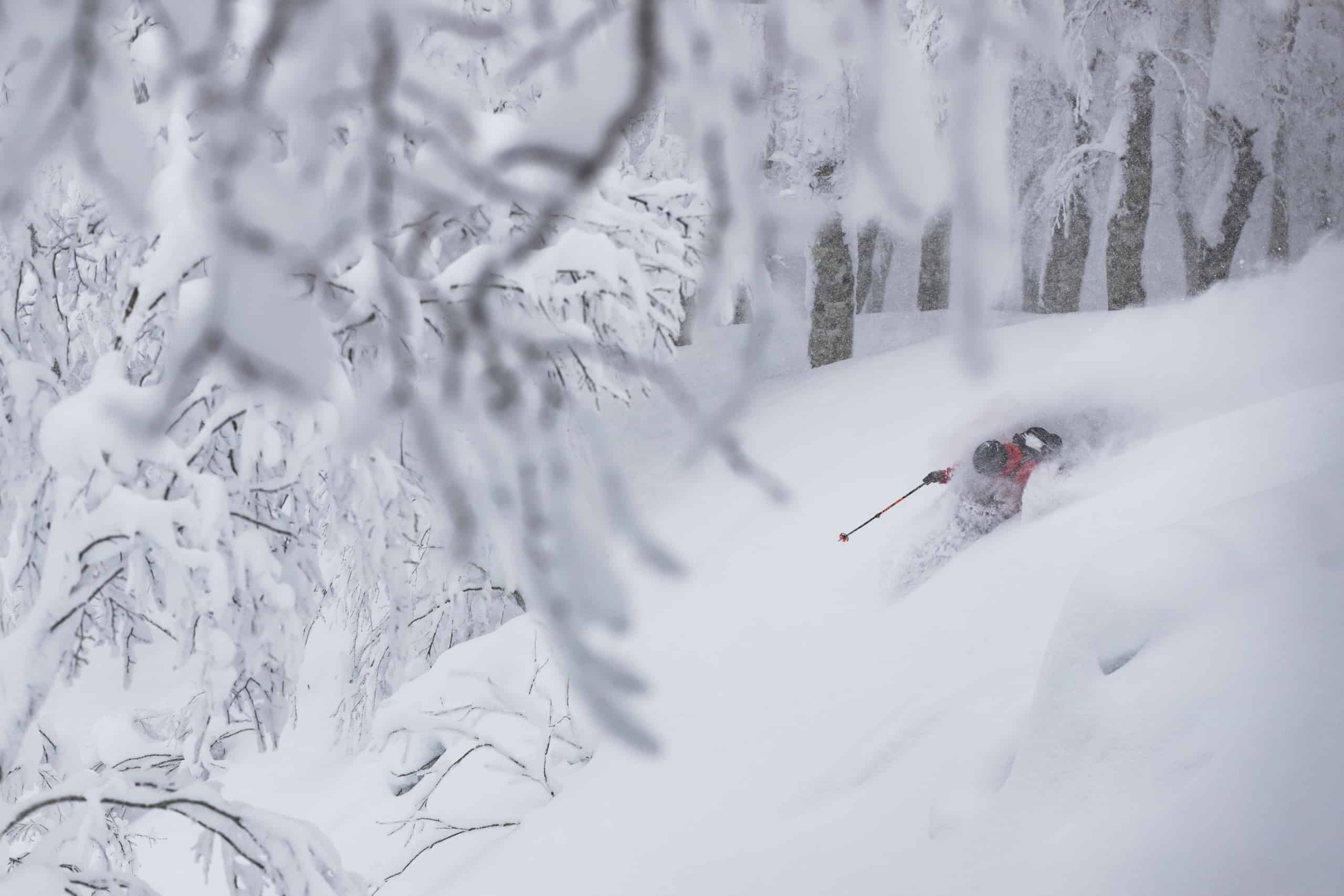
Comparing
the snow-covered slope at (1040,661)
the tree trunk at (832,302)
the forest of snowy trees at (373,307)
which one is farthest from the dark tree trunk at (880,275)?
the snow-covered slope at (1040,661)

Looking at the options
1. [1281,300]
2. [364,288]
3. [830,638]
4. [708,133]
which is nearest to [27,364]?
[364,288]

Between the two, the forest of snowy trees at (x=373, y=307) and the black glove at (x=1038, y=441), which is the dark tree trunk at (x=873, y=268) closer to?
the forest of snowy trees at (x=373, y=307)

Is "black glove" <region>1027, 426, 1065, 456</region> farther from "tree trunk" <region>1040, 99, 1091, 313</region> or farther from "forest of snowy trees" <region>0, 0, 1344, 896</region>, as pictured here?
"tree trunk" <region>1040, 99, 1091, 313</region>

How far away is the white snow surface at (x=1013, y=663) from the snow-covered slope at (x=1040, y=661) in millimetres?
10

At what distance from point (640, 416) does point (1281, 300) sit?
597 cm

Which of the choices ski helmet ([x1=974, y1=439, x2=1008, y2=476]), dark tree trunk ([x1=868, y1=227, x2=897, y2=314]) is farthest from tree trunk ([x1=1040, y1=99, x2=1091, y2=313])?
ski helmet ([x1=974, y1=439, x2=1008, y2=476])

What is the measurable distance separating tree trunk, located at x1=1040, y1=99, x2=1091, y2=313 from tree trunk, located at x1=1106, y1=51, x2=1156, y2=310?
0.76m

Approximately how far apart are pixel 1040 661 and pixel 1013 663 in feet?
0.29

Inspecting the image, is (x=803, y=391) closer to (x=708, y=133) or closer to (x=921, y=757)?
(x=921, y=757)

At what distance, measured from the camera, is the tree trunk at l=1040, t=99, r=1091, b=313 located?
12828 mm

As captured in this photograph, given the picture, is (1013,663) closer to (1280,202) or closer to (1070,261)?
(1070,261)

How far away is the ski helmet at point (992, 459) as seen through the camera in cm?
526

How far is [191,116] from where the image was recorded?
3605mm

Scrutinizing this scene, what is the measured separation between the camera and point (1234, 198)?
1163 cm
